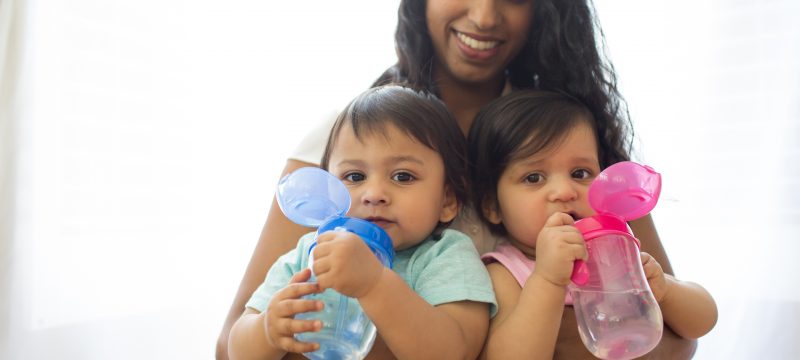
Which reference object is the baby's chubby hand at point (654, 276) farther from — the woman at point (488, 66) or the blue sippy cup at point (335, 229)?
the blue sippy cup at point (335, 229)

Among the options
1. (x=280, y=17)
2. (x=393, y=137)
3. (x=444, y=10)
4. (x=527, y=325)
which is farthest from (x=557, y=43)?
(x=280, y=17)

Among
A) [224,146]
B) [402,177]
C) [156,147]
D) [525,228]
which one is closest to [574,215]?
[525,228]

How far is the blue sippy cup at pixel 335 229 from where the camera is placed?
94 cm

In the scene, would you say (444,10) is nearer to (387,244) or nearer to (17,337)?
(387,244)

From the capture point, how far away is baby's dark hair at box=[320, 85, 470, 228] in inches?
46.4

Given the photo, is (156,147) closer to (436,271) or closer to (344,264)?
(436,271)

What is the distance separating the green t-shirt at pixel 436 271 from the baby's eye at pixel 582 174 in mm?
233

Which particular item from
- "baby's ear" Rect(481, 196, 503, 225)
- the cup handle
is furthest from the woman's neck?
the cup handle

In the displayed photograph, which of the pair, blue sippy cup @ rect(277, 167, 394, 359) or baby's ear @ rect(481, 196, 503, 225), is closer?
blue sippy cup @ rect(277, 167, 394, 359)

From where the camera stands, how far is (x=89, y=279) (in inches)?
79.8

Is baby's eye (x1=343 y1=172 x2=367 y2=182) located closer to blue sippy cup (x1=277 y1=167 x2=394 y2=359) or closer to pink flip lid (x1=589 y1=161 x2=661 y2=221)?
blue sippy cup (x1=277 y1=167 x2=394 y2=359)

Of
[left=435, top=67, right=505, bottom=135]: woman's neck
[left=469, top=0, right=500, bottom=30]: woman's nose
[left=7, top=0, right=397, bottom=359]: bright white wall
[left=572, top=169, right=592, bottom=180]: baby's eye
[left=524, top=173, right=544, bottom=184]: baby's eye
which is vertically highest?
[left=469, top=0, right=500, bottom=30]: woman's nose

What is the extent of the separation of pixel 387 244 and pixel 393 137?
24cm

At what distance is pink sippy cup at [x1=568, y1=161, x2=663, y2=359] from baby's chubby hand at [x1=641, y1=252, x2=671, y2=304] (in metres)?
0.09
